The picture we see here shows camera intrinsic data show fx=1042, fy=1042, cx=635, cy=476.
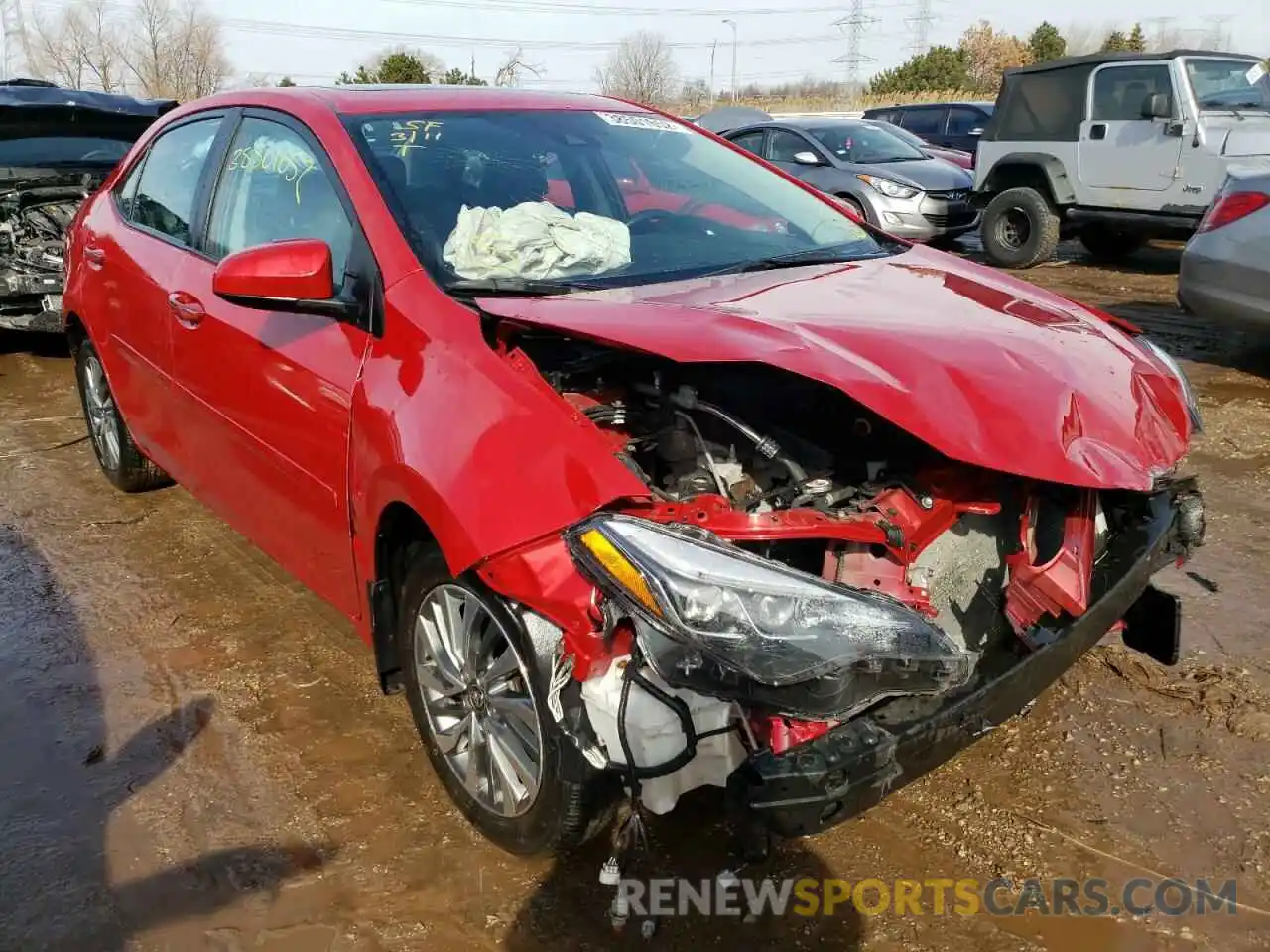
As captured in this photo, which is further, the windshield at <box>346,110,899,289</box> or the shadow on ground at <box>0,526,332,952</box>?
the windshield at <box>346,110,899,289</box>

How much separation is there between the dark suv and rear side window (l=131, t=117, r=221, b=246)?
1486 centimetres

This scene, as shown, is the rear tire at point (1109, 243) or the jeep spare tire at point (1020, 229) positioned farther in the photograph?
the rear tire at point (1109, 243)

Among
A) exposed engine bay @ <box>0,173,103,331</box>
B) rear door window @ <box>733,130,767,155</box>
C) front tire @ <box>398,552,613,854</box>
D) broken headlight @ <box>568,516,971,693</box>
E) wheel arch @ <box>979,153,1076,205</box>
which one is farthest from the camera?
rear door window @ <box>733,130,767,155</box>

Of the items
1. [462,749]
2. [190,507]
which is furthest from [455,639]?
[190,507]

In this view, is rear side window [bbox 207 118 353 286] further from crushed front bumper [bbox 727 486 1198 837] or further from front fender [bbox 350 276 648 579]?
crushed front bumper [bbox 727 486 1198 837]

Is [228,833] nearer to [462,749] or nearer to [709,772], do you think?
[462,749]

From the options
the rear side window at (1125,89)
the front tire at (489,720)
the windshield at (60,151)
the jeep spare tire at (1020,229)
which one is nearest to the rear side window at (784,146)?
the jeep spare tire at (1020,229)

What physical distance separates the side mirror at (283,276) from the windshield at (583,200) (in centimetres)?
24

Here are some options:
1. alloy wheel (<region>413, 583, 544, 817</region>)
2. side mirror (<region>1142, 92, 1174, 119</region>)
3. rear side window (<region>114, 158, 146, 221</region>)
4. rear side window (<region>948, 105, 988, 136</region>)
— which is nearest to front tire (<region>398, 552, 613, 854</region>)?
alloy wheel (<region>413, 583, 544, 817</region>)

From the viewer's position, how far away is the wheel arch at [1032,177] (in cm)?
1011

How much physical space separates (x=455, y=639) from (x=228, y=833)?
2.50ft

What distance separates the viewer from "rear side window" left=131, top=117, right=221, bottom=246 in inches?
140

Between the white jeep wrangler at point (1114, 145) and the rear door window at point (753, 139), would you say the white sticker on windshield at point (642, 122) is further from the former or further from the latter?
the rear door window at point (753, 139)

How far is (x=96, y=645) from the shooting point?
3457 mm
